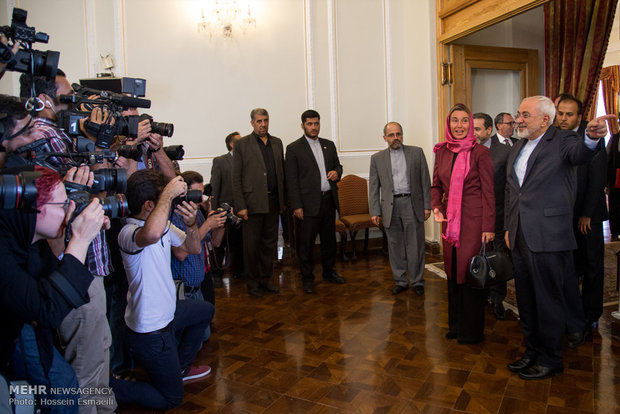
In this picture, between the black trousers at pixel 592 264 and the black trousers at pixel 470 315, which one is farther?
the black trousers at pixel 592 264

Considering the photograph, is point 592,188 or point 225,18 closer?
point 592,188

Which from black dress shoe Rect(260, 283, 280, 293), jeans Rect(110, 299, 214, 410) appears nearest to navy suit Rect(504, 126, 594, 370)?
jeans Rect(110, 299, 214, 410)

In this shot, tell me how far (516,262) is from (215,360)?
1.83 meters

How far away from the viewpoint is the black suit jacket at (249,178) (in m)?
4.18

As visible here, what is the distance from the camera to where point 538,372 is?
2408 mm

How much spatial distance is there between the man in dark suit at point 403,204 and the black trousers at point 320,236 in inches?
17.7

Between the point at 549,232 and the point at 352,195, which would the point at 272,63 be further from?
the point at 549,232

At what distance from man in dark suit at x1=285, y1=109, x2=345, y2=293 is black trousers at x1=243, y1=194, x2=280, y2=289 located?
0.24 m

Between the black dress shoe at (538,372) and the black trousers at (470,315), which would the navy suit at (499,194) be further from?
the black dress shoe at (538,372)

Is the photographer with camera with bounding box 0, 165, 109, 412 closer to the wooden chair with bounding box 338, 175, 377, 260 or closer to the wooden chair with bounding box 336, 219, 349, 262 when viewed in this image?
the wooden chair with bounding box 336, 219, 349, 262

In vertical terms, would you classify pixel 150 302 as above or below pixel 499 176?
below

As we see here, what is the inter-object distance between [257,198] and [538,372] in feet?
8.56

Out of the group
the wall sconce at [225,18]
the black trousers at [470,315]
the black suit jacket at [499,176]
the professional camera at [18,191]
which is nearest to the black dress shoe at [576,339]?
the black trousers at [470,315]

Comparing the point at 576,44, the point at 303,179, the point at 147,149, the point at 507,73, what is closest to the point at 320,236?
the point at 303,179
